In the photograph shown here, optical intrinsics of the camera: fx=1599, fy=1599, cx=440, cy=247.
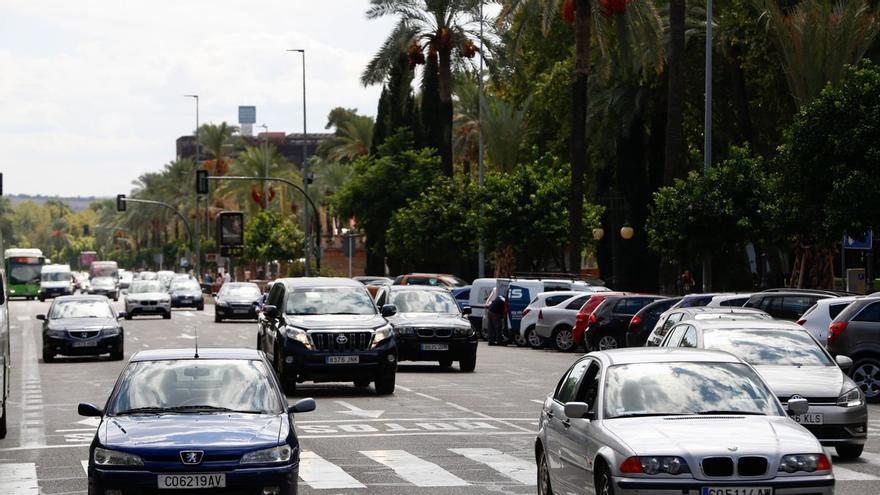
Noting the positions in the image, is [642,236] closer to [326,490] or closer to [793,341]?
[793,341]

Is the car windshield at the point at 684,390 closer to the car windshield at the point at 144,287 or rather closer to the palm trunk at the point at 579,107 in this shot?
the palm trunk at the point at 579,107

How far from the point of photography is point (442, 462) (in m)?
16.3

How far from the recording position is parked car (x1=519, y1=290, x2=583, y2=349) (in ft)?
136

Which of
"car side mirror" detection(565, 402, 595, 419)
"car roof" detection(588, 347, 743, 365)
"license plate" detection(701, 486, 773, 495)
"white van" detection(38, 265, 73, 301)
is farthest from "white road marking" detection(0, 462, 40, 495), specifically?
"white van" detection(38, 265, 73, 301)

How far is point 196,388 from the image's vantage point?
1284 centimetres

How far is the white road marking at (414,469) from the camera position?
14680 millimetres

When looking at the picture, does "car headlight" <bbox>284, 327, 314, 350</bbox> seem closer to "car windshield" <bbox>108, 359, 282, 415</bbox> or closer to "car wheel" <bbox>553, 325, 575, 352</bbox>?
"car windshield" <bbox>108, 359, 282, 415</bbox>

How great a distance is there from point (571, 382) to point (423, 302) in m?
19.6

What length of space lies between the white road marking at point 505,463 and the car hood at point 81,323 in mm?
20660

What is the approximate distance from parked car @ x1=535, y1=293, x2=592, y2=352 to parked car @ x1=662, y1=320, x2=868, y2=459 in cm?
2170

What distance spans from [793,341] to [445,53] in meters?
43.3

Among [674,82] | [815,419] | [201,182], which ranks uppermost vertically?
[674,82]

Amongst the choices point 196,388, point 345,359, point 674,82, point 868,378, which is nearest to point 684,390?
point 196,388

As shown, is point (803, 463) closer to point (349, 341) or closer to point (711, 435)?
point (711, 435)
